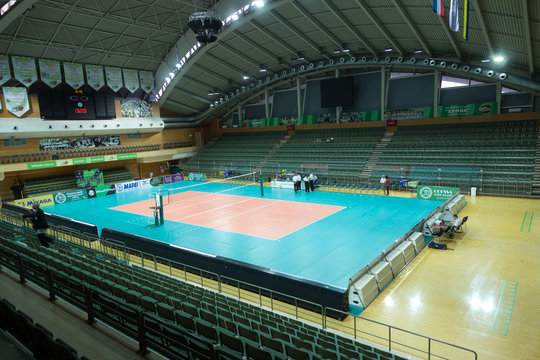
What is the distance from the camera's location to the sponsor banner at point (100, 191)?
3108 centimetres

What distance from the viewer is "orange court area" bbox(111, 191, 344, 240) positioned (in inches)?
759

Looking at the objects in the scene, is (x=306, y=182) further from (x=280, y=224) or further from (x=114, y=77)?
(x=114, y=77)

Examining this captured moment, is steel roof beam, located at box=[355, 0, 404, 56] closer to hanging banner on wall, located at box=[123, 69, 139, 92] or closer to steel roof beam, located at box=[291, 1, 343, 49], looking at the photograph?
steel roof beam, located at box=[291, 1, 343, 49]

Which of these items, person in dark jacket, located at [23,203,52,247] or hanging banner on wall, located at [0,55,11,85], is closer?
person in dark jacket, located at [23,203,52,247]

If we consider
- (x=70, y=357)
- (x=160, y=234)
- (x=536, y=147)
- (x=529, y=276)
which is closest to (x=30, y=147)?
(x=160, y=234)

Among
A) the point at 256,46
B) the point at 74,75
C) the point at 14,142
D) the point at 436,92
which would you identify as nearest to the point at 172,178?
the point at 74,75

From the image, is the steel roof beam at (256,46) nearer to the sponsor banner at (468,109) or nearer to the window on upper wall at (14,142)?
the sponsor banner at (468,109)

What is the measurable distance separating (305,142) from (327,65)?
29.4ft

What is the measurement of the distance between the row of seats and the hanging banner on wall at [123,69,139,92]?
34933 mm

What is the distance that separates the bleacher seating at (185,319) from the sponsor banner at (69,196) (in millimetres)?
20766

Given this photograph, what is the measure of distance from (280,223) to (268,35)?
18.8 meters

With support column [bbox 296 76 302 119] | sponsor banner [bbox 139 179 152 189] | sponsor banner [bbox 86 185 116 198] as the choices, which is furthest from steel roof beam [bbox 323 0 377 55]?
sponsor banner [bbox 86 185 116 198]

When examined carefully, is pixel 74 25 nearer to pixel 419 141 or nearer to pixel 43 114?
pixel 43 114

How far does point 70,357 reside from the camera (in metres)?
4.20
